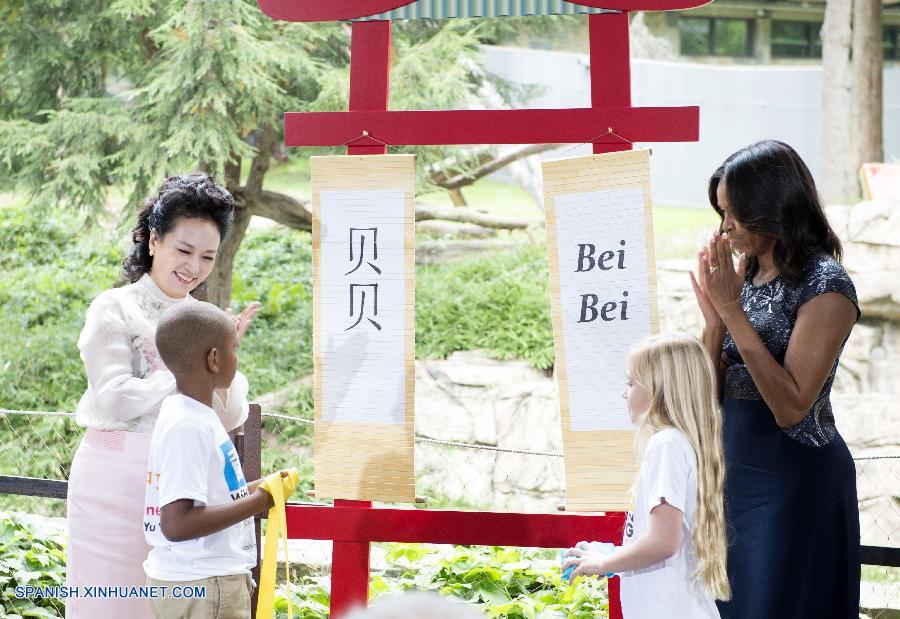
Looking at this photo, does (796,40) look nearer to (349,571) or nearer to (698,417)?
(349,571)

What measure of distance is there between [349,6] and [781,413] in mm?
1786

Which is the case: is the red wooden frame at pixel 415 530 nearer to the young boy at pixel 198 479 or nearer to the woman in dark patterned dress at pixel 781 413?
the woman in dark patterned dress at pixel 781 413

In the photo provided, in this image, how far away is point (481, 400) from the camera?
8008 mm

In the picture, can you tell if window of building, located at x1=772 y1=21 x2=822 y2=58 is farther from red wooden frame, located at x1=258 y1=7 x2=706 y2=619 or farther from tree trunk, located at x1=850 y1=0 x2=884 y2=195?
red wooden frame, located at x1=258 y1=7 x2=706 y2=619

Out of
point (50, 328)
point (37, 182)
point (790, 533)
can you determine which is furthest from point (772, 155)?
point (50, 328)

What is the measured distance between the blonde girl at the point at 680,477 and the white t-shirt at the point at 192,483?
2.56 feet

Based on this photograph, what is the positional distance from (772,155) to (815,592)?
103 centimetres

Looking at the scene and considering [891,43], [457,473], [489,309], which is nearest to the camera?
[457,473]

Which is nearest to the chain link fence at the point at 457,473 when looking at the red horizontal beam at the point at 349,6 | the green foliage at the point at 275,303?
the green foliage at the point at 275,303

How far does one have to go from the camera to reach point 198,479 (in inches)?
85.0

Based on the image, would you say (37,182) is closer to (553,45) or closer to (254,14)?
(254,14)

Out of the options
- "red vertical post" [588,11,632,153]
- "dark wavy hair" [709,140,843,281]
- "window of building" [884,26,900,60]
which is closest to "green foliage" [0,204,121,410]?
"red vertical post" [588,11,632,153]

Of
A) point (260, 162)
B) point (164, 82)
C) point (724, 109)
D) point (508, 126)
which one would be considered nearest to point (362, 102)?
point (508, 126)

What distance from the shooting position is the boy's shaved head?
221 centimetres
